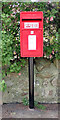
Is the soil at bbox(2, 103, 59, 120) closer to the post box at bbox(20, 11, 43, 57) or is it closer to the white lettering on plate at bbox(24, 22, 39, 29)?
the post box at bbox(20, 11, 43, 57)

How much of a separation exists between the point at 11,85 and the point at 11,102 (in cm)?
39

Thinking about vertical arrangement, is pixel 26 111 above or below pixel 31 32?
below

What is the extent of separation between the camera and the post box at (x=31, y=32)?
8.17 feet

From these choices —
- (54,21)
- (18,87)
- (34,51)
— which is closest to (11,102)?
(18,87)

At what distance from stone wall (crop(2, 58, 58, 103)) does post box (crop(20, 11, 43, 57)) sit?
0.79 m

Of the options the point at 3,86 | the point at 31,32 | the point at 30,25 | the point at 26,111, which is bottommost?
the point at 26,111

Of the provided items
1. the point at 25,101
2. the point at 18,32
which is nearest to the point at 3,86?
the point at 25,101

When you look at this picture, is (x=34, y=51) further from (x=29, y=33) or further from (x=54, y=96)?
(x=54, y=96)

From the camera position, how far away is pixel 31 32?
99.3 inches

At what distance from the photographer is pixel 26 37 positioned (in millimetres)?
2557

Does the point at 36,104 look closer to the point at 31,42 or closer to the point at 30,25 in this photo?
the point at 31,42

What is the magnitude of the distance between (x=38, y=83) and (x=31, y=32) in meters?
1.30

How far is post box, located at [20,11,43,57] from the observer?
2.49 metres

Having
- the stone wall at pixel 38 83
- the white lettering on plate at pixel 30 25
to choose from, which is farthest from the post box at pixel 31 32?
the stone wall at pixel 38 83
